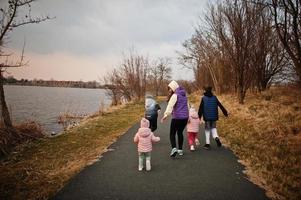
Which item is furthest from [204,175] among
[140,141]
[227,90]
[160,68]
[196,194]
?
[160,68]

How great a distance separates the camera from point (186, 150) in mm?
9422

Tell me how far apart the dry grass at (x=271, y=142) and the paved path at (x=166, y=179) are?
423 mm

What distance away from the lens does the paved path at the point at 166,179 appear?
220 inches

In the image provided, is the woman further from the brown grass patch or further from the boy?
the brown grass patch

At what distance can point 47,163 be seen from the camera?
847 centimetres

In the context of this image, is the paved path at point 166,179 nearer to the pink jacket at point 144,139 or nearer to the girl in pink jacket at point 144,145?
the girl in pink jacket at point 144,145

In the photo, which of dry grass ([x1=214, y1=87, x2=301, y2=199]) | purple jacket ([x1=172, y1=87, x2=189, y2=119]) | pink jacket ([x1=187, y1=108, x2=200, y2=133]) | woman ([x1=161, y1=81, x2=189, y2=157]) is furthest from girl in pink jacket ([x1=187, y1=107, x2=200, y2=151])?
dry grass ([x1=214, y1=87, x2=301, y2=199])

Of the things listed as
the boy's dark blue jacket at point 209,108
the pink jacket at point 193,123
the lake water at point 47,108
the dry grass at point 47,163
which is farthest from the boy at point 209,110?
the lake water at point 47,108

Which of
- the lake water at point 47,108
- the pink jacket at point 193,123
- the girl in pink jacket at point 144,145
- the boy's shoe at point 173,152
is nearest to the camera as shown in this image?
the girl in pink jacket at point 144,145

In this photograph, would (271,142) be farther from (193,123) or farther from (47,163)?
(47,163)

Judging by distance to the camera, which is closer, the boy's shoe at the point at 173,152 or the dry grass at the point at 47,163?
the dry grass at the point at 47,163

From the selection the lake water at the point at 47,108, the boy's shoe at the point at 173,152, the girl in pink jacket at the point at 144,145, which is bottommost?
the lake water at the point at 47,108

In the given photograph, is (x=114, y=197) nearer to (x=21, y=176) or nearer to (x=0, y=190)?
(x=0, y=190)

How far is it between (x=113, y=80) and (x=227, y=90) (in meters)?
13.1
